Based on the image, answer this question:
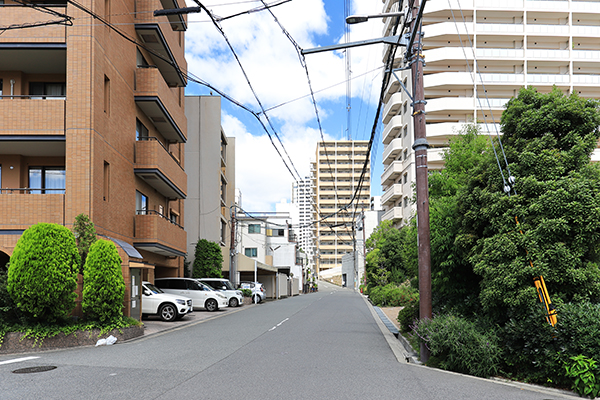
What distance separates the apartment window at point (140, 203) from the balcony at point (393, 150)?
39523 millimetres

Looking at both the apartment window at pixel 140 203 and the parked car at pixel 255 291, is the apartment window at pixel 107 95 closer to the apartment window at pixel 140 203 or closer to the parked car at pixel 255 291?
the apartment window at pixel 140 203

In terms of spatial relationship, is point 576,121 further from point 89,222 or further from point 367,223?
point 367,223

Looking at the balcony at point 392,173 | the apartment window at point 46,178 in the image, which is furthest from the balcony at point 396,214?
the apartment window at point 46,178

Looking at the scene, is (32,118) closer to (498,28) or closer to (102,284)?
(102,284)

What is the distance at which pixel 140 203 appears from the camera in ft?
77.3

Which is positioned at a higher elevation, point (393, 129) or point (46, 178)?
point (393, 129)

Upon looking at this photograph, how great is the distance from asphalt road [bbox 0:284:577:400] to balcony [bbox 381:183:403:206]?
44658 millimetres

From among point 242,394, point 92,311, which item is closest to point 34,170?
point 92,311

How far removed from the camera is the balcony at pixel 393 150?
58.6 m

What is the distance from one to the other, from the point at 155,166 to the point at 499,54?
143 ft

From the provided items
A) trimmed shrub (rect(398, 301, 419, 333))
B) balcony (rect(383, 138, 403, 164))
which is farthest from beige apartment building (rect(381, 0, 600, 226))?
trimmed shrub (rect(398, 301, 419, 333))

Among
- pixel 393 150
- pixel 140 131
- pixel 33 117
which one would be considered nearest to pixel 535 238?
pixel 33 117

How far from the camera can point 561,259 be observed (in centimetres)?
876

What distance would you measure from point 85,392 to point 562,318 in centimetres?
758
